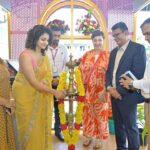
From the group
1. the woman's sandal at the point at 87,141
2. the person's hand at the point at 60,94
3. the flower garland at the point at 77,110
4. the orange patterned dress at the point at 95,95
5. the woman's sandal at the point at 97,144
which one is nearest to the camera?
the person's hand at the point at 60,94

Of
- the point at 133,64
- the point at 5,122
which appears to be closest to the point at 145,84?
the point at 133,64

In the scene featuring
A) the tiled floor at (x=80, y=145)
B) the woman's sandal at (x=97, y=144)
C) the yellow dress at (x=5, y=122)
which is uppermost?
the yellow dress at (x=5, y=122)

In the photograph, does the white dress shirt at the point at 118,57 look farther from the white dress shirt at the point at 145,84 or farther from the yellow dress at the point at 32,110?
the yellow dress at the point at 32,110

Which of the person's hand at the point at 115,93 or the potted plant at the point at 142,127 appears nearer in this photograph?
the person's hand at the point at 115,93

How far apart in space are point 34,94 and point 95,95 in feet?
3.73

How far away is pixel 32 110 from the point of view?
8.49 feet

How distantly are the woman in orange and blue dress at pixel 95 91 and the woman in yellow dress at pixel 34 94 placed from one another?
3.19 feet

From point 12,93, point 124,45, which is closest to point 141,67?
point 124,45

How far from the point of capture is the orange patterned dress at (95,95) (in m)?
3.49

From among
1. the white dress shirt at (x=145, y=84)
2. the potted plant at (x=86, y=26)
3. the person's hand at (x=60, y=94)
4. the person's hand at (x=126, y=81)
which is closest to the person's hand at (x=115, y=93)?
the person's hand at (x=126, y=81)

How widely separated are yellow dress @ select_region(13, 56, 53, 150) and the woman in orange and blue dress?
975 millimetres

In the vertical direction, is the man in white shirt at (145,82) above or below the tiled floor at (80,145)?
above

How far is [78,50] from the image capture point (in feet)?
17.3

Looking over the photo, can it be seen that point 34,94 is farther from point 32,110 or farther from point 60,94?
point 60,94
